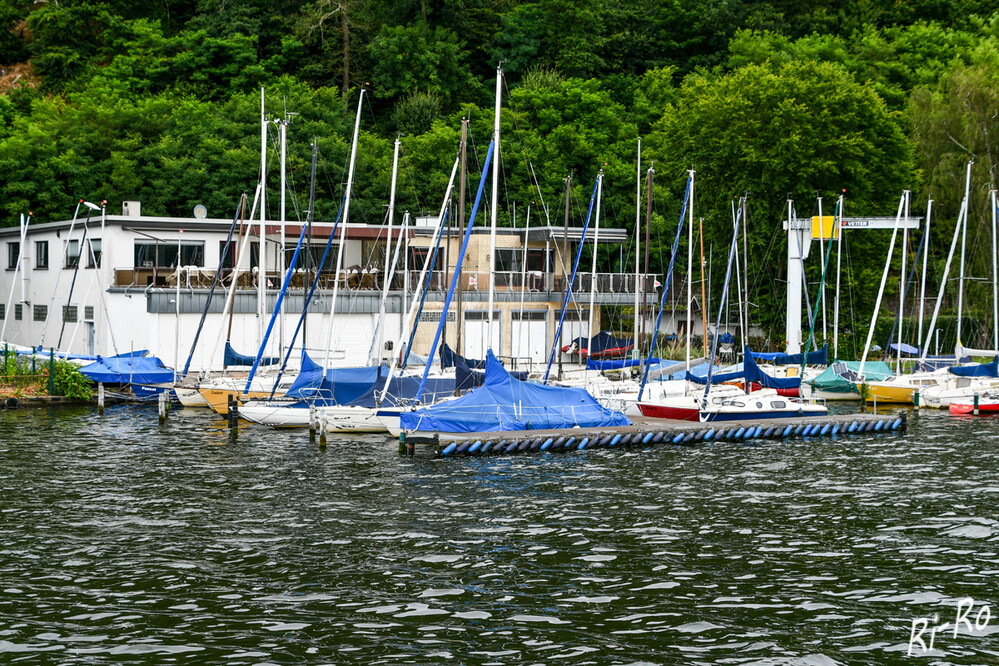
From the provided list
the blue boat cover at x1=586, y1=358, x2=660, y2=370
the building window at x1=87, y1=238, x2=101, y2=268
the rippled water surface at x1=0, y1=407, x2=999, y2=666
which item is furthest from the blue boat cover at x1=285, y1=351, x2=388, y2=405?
the building window at x1=87, y1=238, x2=101, y2=268

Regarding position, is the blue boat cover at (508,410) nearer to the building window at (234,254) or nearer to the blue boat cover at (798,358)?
the blue boat cover at (798,358)

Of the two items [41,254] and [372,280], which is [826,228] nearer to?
[372,280]

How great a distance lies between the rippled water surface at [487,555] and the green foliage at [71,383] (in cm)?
1113

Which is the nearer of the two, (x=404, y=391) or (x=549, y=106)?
(x=404, y=391)

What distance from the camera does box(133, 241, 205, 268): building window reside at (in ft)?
199

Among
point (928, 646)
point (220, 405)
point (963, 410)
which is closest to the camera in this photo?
point (928, 646)

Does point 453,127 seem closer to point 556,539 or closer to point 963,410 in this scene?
point 963,410

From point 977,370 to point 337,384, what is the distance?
2968 cm

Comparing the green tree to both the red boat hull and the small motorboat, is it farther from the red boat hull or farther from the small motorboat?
the red boat hull

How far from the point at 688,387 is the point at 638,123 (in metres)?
44.3

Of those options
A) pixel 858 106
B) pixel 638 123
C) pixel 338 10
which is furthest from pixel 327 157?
pixel 858 106

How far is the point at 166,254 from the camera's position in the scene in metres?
61.5

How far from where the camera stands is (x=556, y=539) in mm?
24766

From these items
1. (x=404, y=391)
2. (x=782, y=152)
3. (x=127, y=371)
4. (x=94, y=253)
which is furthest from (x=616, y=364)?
(x=94, y=253)
